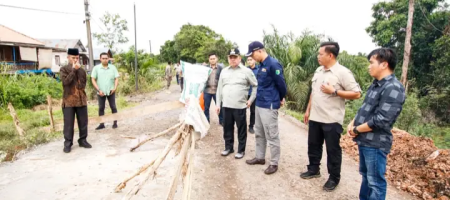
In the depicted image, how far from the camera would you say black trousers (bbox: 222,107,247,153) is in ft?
13.5

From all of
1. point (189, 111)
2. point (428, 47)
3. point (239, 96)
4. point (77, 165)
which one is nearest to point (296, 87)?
point (239, 96)

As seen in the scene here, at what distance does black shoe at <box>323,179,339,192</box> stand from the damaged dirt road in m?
0.05

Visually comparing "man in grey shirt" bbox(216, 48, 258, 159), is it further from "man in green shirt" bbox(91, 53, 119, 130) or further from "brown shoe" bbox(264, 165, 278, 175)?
"man in green shirt" bbox(91, 53, 119, 130)

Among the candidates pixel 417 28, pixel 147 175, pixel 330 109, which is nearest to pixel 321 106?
pixel 330 109

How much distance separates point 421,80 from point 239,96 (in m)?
16.5

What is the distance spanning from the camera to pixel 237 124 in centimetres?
418

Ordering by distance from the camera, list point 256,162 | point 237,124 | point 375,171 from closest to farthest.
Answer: point 375,171
point 256,162
point 237,124

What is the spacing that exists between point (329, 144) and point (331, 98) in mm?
530

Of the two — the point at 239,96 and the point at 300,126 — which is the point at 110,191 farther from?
the point at 300,126

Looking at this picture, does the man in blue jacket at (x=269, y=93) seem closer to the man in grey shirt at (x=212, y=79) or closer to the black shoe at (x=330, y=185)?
the black shoe at (x=330, y=185)

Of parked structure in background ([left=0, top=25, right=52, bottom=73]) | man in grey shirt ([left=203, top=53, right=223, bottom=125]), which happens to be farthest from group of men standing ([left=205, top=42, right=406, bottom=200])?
parked structure in background ([left=0, top=25, right=52, bottom=73])

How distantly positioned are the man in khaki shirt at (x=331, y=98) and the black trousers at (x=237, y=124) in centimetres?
117

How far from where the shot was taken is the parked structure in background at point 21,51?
19.1 m

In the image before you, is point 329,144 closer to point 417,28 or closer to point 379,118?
point 379,118
